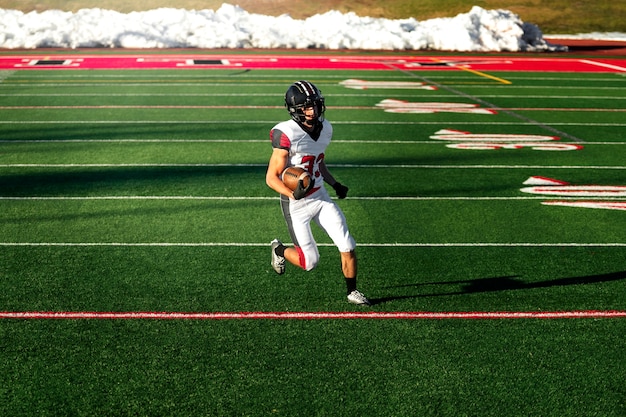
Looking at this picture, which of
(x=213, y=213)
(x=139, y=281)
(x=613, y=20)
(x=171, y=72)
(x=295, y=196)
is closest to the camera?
(x=295, y=196)

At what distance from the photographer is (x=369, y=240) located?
8.15m

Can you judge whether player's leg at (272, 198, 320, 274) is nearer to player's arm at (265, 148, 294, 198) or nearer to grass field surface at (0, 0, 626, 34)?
player's arm at (265, 148, 294, 198)

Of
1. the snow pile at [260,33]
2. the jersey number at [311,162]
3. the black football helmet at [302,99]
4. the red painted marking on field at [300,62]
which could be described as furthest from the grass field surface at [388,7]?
the black football helmet at [302,99]

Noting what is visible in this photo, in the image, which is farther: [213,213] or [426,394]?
[213,213]

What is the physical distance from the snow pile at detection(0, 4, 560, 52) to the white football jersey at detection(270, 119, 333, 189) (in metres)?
22.3

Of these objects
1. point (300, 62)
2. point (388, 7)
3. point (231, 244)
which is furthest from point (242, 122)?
point (388, 7)

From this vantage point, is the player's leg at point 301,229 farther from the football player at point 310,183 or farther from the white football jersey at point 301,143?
the white football jersey at point 301,143

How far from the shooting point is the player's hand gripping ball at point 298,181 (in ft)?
19.9

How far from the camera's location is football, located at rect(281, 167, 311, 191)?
241 inches

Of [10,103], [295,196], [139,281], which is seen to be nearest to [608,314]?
[295,196]

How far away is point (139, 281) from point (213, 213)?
7.19ft

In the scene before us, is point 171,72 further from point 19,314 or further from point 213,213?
point 19,314

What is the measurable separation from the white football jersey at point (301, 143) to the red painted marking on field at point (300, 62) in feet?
55.6

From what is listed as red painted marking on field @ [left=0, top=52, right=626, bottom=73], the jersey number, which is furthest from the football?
red painted marking on field @ [left=0, top=52, right=626, bottom=73]
